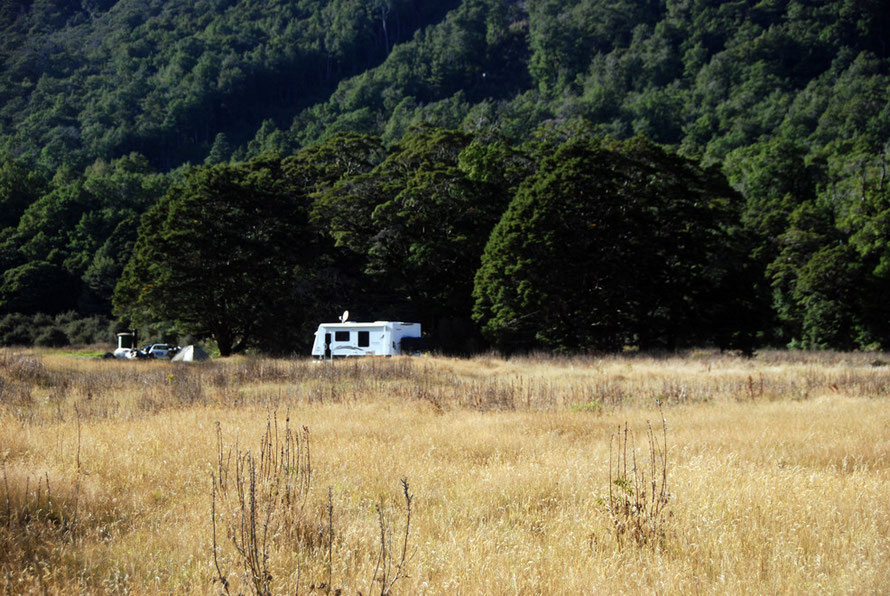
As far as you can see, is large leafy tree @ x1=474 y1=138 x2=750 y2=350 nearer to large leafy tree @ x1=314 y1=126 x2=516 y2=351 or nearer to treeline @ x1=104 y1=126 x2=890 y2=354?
treeline @ x1=104 y1=126 x2=890 y2=354

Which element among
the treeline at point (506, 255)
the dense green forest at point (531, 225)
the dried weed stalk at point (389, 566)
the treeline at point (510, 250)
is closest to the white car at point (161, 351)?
the dense green forest at point (531, 225)

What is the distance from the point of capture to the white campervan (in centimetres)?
3073

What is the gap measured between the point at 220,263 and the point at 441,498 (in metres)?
33.0

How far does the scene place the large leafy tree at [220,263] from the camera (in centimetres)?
3559

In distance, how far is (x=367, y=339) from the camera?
103 ft

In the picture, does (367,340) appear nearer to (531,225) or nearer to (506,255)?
(506,255)

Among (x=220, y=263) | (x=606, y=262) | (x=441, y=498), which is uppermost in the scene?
(x=220, y=263)

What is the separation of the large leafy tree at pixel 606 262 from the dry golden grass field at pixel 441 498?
20.5 meters

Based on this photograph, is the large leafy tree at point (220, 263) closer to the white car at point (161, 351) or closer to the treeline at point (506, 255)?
the treeline at point (506, 255)

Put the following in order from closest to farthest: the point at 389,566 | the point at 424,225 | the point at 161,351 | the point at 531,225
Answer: the point at 389,566 < the point at 531,225 < the point at 424,225 < the point at 161,351

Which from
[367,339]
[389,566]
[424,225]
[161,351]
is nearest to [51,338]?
[161,351]

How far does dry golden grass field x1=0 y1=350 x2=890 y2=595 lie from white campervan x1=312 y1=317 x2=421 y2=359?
17.6 m

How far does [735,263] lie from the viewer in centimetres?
3509

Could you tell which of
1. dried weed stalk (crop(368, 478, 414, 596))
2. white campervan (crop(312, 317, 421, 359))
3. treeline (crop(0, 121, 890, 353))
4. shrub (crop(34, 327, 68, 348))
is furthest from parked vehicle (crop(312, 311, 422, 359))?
shrub (crop(34, 327, 68, 348))
